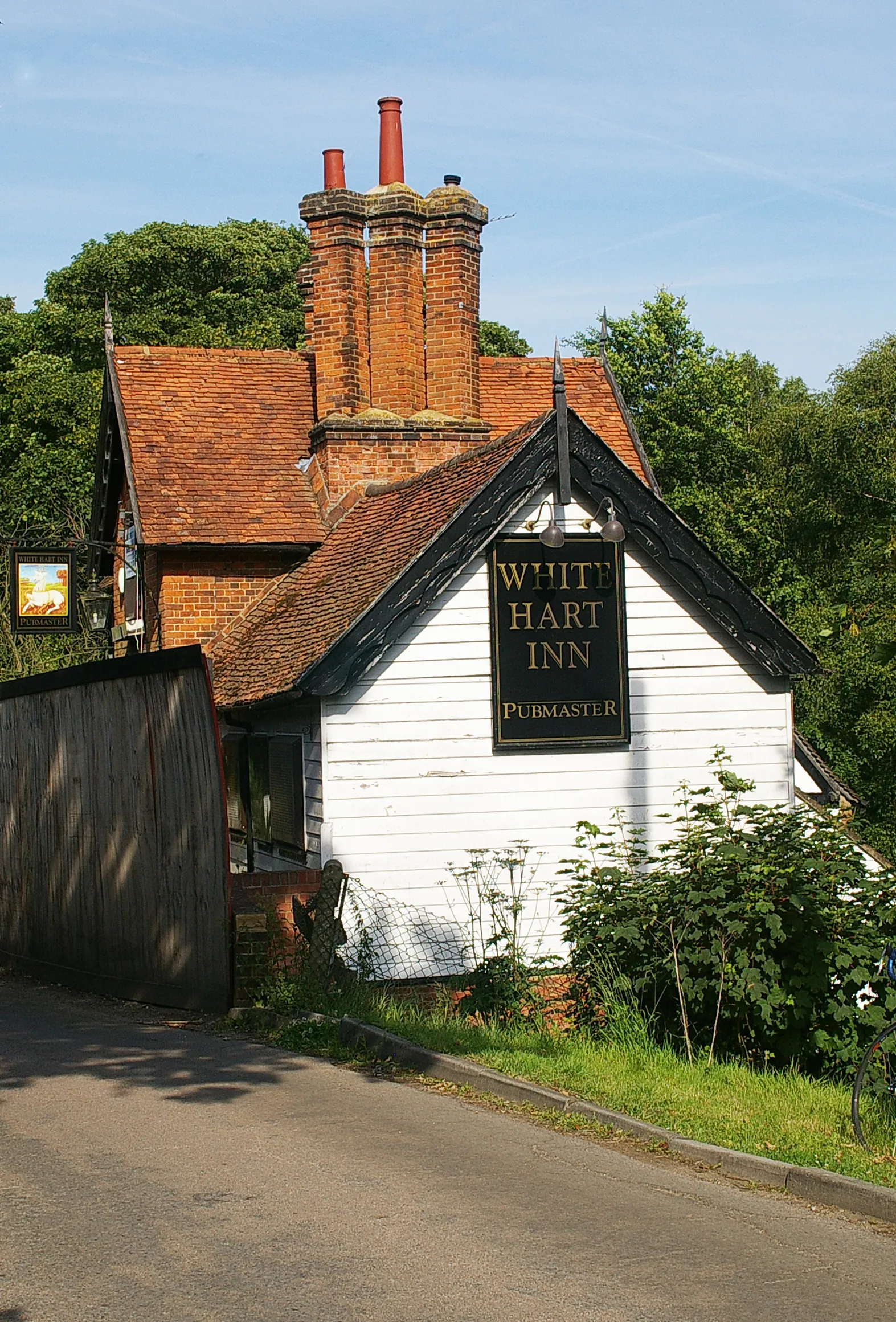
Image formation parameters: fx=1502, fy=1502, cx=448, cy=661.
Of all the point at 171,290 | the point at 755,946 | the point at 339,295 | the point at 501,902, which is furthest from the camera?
the point at 171,290

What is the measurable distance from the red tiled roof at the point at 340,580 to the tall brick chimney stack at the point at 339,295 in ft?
6.44

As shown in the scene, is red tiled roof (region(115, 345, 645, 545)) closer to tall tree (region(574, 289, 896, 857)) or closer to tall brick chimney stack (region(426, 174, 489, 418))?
tall brick chimney stack (region(426, 174, 489, 418))

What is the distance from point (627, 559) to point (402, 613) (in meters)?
2.49

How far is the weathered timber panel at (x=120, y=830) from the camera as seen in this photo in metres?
12.1

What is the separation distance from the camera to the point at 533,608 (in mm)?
14711

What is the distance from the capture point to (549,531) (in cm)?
1438

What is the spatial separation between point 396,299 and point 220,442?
10.1 ft

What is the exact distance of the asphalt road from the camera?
531 cm

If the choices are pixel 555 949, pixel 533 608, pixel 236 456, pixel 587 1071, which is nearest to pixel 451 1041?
pixel 587 1071

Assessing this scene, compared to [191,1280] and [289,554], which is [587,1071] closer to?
[191,1280]

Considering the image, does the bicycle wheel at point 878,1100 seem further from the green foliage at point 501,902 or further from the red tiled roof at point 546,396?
the red tiled roof at point 546,396

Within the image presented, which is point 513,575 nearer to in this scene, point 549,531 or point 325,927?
point 549,531

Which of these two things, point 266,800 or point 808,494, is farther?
point 808,494

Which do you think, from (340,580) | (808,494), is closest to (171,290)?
(808,494)
